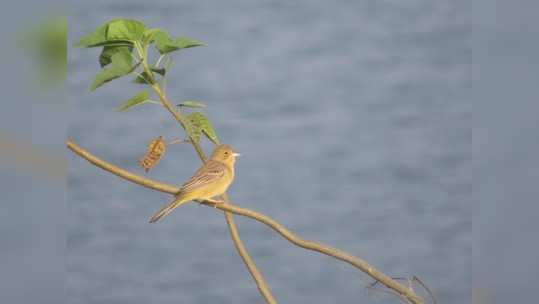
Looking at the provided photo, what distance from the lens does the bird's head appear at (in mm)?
2068

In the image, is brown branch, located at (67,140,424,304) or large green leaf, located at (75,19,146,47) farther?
large green leaf, located at (75,19,146,47)

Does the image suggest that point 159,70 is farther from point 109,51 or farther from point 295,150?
point 295,150

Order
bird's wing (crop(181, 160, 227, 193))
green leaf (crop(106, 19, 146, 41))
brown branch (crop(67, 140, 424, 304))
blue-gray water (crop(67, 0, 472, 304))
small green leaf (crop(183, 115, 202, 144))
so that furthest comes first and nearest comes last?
blue-gray water (crop(67, 0, 472, 304)) < bird's wing (crop(181, 160, 227, 193)) < small green leaf (crop(183, 115, 202, 144)) < green leaf (crop(106, 19, 146, 41)) < brown branch (crop(67, 140, 424, 304))

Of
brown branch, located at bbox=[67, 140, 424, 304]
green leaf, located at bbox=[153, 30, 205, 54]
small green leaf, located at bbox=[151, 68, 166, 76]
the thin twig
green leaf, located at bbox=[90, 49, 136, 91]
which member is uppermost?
green leaf, located at bbox=[153, 30, 205, 54]

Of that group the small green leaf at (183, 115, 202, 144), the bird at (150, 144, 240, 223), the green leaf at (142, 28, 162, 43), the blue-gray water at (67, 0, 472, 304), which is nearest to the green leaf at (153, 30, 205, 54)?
the green leaf at (142, 28, 162, 43)

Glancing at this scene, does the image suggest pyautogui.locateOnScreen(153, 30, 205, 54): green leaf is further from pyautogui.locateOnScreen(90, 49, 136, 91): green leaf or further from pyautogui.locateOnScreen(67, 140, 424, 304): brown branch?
pyautogui.locateOnScreen(67, 140, 424, 304): brown branch

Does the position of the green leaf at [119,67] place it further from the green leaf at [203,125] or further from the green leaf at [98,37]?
the green leaf at [203,125]

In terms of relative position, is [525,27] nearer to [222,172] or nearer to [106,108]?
[222,172]

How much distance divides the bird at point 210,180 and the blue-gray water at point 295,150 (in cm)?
21

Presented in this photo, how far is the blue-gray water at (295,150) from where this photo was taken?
225 centimetres

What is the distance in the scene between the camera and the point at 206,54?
232cm

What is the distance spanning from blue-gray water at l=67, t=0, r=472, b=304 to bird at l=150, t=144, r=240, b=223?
0.69 feet

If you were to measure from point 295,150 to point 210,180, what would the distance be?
39 cm

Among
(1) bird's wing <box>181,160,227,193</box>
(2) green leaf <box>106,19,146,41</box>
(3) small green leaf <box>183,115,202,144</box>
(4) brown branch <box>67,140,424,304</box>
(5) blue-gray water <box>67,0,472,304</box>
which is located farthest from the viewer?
(5) blue-gray water <box>67,0,472,304</box>
